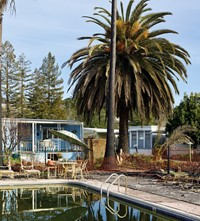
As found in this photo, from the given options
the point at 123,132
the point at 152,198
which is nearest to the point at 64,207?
the point at 152,198

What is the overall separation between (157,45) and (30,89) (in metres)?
32.3

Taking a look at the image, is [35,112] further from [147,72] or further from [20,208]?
[20,208]

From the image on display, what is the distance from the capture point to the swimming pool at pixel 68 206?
9719 mm

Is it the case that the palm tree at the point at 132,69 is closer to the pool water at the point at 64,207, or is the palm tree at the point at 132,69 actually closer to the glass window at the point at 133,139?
the pool water at the point at 64,207

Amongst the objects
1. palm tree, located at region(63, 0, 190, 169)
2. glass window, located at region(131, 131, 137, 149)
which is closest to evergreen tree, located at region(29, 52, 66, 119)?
glass window, located at region(131, 131, 137, 149)

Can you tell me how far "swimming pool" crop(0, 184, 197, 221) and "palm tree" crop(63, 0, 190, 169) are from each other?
870 cm

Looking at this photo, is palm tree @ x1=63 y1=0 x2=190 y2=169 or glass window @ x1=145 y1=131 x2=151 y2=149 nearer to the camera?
palm tree @ x1=63 y1=0 x2=190 y2=169

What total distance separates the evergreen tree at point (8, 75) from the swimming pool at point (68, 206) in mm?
34724

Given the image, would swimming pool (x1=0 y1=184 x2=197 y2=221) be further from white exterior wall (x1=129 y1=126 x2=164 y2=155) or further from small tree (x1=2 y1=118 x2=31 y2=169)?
white exterior wall (x1=129 y1=126 x2=164 y2=155)

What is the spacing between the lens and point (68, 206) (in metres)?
11.4

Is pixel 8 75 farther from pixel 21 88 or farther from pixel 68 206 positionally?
pixel 68 206

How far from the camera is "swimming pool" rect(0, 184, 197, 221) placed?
972 centimetres

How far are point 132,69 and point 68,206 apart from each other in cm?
1243

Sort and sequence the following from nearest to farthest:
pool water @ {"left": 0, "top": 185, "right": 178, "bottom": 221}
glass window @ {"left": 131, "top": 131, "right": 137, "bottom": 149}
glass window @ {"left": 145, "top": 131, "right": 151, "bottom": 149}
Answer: pool water @ {"left": 0, "top": 185, "right": 178, "bottom": 221}
glass window @ {"left": 145, "top": 131, "right": 151, "bottom": 149}
glass window @ {"left": 131, "top": 131, "right": 137, "bottom": 149}
